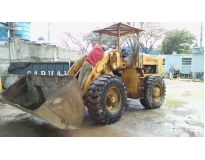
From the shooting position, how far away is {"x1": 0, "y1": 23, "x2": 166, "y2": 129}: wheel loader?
283 centimetres

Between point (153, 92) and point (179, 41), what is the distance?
2045 centimetres

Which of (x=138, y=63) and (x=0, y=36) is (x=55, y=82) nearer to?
(x=138, y=63)

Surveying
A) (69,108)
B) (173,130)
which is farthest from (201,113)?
(69,108)

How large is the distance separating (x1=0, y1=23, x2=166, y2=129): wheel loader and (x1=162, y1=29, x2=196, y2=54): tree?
A: 19.0 meters

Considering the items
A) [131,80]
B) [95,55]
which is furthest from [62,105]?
[131,80]

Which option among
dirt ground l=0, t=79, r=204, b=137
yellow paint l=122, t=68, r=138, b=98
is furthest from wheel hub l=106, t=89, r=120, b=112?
yellow paint l=122, t=68, r=138, b=98

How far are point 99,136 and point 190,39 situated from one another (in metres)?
23.5

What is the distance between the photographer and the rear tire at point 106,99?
11.0 feet

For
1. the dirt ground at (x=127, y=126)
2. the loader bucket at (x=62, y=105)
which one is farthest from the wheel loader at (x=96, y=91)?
the dirt ground at (x=127, y=126)

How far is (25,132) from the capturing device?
3408 mm

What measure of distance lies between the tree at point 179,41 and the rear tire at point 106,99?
842 inches

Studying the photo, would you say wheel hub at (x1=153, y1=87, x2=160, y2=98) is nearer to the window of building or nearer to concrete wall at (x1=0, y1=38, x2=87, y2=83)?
concrete wall at (x1=0, y1=38, x2=87, y2=83)

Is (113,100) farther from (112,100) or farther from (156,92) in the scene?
(156,92)

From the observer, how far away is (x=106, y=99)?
3.78 metres
